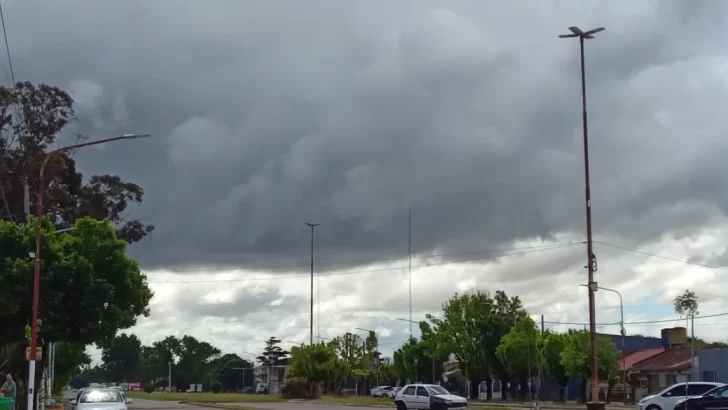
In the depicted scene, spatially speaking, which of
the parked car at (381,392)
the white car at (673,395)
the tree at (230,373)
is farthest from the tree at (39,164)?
the tree at (230,373)

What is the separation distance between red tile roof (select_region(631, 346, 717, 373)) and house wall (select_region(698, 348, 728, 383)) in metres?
5.60

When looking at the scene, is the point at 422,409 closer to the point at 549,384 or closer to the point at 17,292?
the point at 17,292

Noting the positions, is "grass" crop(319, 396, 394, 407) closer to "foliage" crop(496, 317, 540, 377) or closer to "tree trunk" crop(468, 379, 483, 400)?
"foliage" crop(496, 317, 540, 377)

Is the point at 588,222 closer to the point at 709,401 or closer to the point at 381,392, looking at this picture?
the point at 709,401

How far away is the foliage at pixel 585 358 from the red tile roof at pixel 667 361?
3409 millimetres

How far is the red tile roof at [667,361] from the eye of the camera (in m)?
74.8

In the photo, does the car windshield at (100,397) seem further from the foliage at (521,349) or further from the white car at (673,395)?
the foliage at (521,349)

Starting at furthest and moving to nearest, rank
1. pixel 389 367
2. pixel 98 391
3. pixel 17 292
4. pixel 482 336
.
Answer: pixel 389 367
pixel 482 336
pixel 17 292
pixel 98 391

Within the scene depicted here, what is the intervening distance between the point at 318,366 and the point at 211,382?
284 ft

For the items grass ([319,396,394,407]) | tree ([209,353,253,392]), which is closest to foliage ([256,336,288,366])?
tree ([209,353,253,392])

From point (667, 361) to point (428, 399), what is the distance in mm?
38798

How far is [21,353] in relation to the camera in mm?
42500

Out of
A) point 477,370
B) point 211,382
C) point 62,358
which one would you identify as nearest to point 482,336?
point 477,370

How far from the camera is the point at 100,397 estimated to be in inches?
1303
